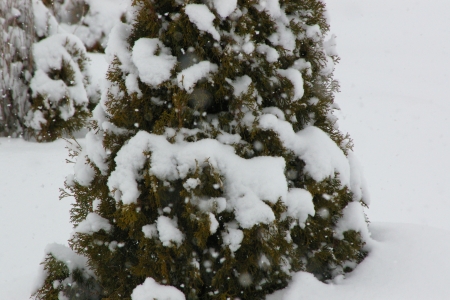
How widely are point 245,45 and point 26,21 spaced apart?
22.0 feet

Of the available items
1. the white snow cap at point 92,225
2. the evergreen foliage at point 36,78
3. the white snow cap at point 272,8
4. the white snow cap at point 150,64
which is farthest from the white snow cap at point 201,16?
the evergreen foliage at point 36,78

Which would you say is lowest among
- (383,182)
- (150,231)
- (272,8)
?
(150,231)

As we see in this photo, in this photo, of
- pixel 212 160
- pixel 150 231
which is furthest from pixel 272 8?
pixel 150 231

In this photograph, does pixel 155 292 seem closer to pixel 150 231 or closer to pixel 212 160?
pixel 150 231

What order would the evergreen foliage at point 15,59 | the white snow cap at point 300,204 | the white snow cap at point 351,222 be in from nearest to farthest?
the white snow cap at point 300,204, the white snow cap at point 351,222, the evergreen foliage at point 15,59

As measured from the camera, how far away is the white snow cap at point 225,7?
217 cm

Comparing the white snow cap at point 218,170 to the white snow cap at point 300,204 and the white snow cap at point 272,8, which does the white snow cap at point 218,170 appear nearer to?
the white snow cap at point 300,204

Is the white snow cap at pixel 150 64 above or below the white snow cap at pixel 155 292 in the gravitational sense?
above

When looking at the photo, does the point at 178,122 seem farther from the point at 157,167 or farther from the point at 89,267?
the point at 89,267

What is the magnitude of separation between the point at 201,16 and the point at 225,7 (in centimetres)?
15

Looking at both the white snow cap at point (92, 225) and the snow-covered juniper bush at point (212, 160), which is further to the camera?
the white snow cap at point (92, 225)

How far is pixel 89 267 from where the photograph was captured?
8.92ft

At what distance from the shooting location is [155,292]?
6.95 ft

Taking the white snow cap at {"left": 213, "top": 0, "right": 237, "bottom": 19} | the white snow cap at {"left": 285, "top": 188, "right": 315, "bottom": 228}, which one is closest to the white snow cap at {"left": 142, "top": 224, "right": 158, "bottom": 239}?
the white snow cap at {"left": 285, "top": 188, "right": 315, "bottom": 228}
